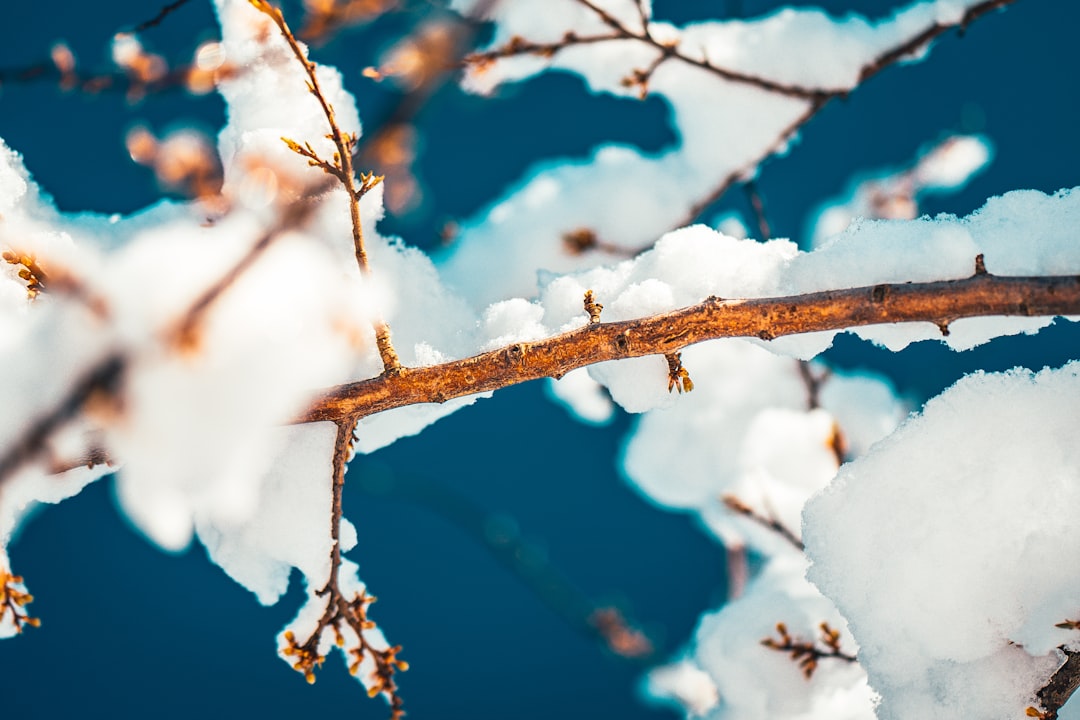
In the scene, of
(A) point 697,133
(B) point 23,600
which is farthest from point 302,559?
(A) point 697,133

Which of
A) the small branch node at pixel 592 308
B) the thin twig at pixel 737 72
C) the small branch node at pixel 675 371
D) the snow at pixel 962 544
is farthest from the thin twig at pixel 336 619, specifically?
the thin twig at pixel 737 72

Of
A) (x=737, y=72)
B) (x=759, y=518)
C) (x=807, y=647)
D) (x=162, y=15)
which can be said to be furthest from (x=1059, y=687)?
(x=162, y=15)

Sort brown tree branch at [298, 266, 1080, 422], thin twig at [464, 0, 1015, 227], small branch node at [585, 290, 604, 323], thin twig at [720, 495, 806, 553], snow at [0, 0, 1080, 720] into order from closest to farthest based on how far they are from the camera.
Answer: snow at [0, 0, 1080, 720]
brown tree branch at [298, 266, 1080, 422]
small branch node at [585, 290, 604, 323]
thin twig at [464, 0, 1015, 227]
thin twig at [720, 495, 806, 553]

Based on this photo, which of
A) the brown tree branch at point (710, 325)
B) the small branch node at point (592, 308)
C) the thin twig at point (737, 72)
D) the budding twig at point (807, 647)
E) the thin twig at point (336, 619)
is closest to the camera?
the brown tree branch at point (710, 325)

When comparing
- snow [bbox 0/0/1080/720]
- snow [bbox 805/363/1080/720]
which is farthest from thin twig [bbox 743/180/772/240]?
snow [bbox 805/363/1080/720]

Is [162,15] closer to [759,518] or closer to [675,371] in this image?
[675,371]

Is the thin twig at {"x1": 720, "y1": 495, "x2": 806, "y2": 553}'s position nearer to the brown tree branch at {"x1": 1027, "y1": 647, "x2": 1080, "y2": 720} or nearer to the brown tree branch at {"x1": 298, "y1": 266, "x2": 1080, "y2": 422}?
the brown tree branch at {"x1": 1027, "y1": 647, "x2": 1080, "y2": 720}

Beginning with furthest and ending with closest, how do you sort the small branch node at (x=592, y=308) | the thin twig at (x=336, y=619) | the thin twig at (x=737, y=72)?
1. the thin twig at (x=737, y=72)
2. the thin twig at (x=336, y=619)
3. the small branch node at (x=592, y=308)

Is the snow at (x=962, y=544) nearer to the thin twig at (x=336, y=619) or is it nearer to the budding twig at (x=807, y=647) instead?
the budding twig at (x=807, y=647)

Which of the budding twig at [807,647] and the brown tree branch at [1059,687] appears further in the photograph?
the budding twig at [807,647]
